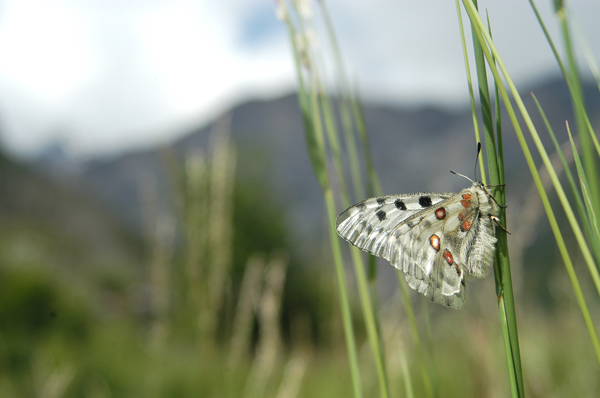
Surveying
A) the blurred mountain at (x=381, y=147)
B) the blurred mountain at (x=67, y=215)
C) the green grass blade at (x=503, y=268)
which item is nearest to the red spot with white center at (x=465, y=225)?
the green grass blade at (x=503, y=268)

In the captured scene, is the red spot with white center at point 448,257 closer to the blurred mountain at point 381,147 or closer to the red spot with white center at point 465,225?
the red spot with white center at point 465,225

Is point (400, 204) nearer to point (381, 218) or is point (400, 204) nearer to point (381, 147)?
point (381, 218)

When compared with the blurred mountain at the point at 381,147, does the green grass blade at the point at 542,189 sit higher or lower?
lower

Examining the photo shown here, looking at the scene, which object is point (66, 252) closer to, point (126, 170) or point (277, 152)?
point (277, 152)

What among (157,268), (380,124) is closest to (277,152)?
(157,268)

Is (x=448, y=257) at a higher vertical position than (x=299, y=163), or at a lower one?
lower

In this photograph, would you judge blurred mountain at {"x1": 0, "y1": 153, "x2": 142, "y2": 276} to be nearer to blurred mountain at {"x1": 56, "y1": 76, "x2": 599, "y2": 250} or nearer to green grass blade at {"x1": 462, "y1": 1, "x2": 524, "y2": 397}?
blurred mountain at {"x1": 56, "y1": 76, "x2": 599, "y2": 250}

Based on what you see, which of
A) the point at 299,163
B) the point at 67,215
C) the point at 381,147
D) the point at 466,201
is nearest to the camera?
the point at 466,201

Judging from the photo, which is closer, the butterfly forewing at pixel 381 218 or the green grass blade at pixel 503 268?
the green grass blade at pixel 503 268

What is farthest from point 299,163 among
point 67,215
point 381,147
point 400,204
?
point 400,204

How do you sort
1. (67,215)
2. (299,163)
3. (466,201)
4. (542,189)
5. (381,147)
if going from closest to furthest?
(542,189) < (466,201) < (67,215) < (299,163) < (381,147)
